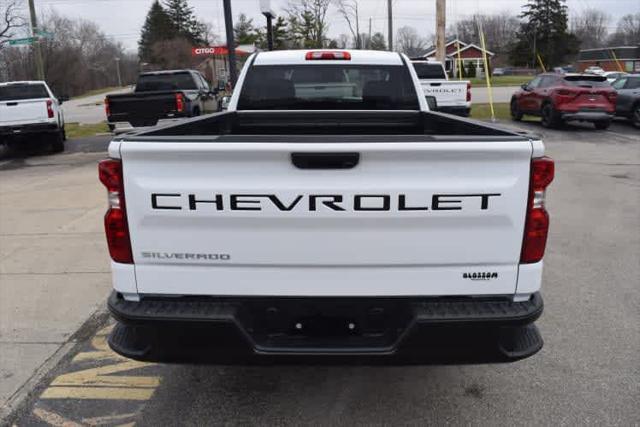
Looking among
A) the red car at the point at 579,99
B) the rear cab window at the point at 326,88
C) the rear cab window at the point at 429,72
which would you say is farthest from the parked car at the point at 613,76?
the rear cab window at the point at 326,88

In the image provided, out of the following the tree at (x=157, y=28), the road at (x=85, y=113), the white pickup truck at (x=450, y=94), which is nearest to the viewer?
the white pickup truck at (x=450, y=94)

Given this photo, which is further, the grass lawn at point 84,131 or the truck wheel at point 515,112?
the truck wheel at point 515,112

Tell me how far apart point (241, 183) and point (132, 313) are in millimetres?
797

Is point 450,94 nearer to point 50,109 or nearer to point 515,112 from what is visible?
point 515,112

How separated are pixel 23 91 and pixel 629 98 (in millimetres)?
17651

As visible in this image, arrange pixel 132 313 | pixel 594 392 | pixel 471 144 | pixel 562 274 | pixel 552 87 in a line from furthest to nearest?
pixel 552 87
pixel 562 274
pixel 594 392
pixel 132 313
pixel 471 144

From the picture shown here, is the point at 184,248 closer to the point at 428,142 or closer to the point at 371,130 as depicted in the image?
the point at 428,142

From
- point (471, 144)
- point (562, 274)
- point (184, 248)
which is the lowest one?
point (562, 274)

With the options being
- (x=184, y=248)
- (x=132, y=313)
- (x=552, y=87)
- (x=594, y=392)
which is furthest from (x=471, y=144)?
(x=552, y=87)

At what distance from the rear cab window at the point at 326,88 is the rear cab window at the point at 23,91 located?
1199 cm

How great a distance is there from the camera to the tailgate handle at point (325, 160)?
8.38ft

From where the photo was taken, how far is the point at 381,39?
79.9 metres

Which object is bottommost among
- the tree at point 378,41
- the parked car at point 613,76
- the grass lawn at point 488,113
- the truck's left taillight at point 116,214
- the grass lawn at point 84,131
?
the grass lawn at point 84,131

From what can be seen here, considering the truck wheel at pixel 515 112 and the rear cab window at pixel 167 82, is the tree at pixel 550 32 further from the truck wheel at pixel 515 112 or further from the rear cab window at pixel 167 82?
the rear cab window at pixel 167 82
